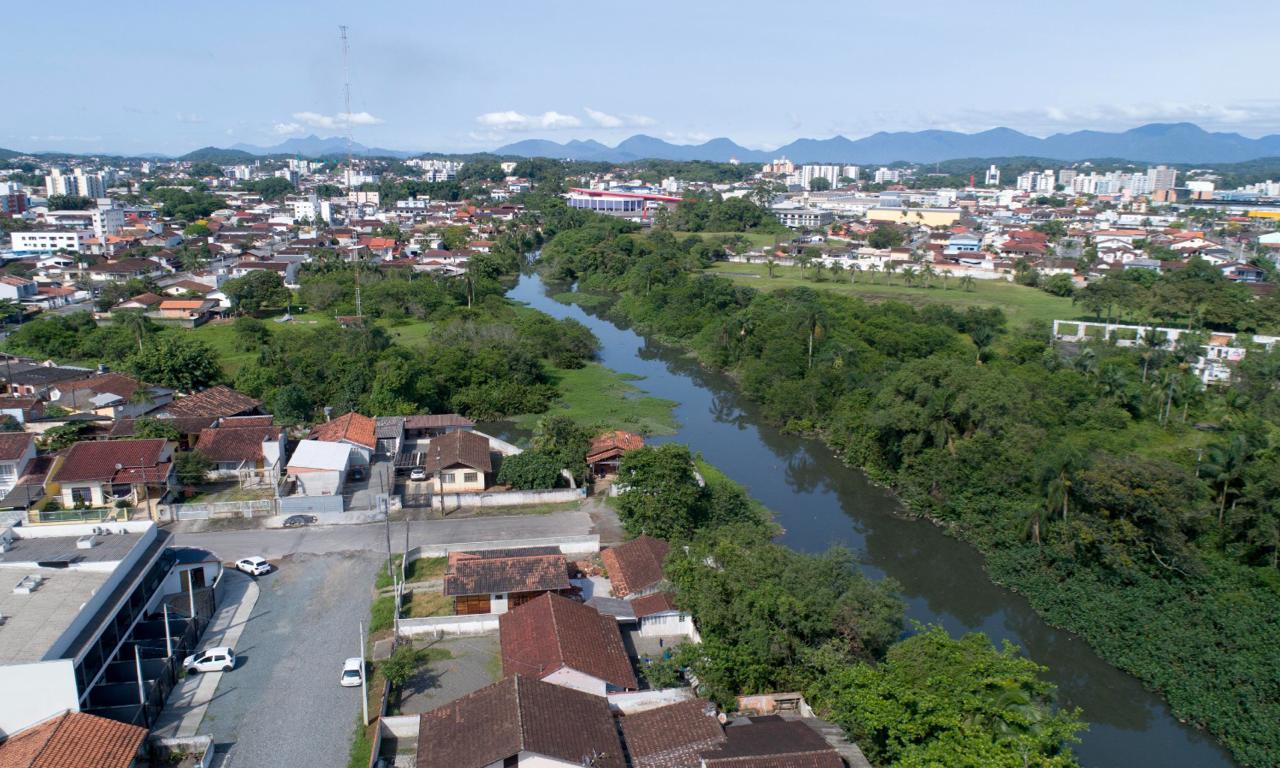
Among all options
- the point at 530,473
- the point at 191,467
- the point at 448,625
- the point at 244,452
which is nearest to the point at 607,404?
the point at 530,473

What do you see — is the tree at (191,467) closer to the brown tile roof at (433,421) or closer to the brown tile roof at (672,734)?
the brown tile roof at (433,421)

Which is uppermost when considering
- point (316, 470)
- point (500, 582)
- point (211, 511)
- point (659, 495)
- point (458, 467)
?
point (659, 495)

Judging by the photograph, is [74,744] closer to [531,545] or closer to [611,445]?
[531,545]

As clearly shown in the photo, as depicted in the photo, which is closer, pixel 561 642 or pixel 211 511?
pixel 561 642

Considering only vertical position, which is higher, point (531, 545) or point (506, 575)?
point (506, 575)

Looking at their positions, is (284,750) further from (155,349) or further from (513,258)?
(513,258)

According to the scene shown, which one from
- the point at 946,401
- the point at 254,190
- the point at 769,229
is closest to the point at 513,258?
the point at 769,229
